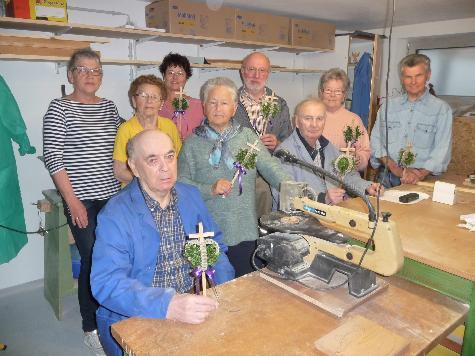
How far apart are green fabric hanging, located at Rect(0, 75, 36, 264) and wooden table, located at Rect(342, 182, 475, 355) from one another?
2.57 metres

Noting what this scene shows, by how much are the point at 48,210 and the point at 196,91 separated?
235 cm

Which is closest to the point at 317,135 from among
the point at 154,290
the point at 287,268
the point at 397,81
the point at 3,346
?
the point at 287,268

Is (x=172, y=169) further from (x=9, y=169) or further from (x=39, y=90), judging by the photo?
(x=39, y=90)

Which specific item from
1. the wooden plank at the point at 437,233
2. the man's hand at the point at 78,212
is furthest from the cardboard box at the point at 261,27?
the wooden plank at the point at 437,233

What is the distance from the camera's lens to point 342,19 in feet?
18.1

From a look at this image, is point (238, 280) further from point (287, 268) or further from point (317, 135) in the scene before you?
point (317, 135)

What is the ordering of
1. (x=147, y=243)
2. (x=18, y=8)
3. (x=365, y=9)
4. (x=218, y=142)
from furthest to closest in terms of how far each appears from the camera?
(x=365, y=9), (x=18, y=8), (x=218, y=142), (x=147, y=243)

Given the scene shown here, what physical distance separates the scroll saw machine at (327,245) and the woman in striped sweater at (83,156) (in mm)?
1546

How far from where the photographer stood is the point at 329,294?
1.47 metres

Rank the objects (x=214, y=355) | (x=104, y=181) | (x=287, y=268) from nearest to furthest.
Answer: (x=214, y=355) → (x=287, y=268) → (x=104, y=181)

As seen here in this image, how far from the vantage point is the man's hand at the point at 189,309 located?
1281 millimetres

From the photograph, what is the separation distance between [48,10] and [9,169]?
129cm

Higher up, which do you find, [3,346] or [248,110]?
[248,110]

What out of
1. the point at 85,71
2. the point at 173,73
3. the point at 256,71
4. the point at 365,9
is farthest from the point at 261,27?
the point at 85,71
